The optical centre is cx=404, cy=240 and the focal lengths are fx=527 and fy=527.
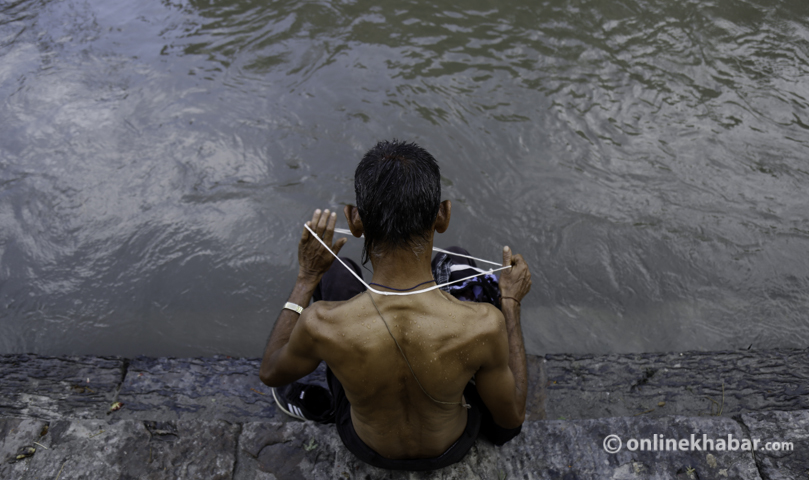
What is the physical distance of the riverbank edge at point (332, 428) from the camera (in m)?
2.57

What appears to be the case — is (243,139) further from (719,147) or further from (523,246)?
(719,147)

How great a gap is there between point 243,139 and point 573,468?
4036 mm

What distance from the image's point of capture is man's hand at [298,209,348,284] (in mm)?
2383

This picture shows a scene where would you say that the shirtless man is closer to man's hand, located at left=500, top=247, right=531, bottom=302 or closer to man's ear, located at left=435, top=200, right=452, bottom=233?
man's ear, located at left=435, top=200, right=452, bottom=233

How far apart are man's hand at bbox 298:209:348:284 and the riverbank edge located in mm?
847

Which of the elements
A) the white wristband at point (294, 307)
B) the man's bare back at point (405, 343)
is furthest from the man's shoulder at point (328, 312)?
the white wristband at point (294, 307)

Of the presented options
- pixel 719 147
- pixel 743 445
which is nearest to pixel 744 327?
pixel 743 445

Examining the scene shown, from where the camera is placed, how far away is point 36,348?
3.81 metres

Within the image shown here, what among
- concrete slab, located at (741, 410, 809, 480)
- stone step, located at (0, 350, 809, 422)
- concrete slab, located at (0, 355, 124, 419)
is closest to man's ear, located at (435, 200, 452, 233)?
stone step, located at (0, 350, 809, 422)

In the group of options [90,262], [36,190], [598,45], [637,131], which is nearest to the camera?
[90,262]

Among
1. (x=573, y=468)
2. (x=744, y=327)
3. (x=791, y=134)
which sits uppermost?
(x=791, y=134)

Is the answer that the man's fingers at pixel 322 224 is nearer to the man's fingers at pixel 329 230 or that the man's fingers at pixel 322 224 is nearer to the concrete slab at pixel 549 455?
the man's fingers at pixel 329 230

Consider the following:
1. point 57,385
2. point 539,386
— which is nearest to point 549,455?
point 539,386

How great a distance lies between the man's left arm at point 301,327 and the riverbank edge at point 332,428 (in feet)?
1.99
